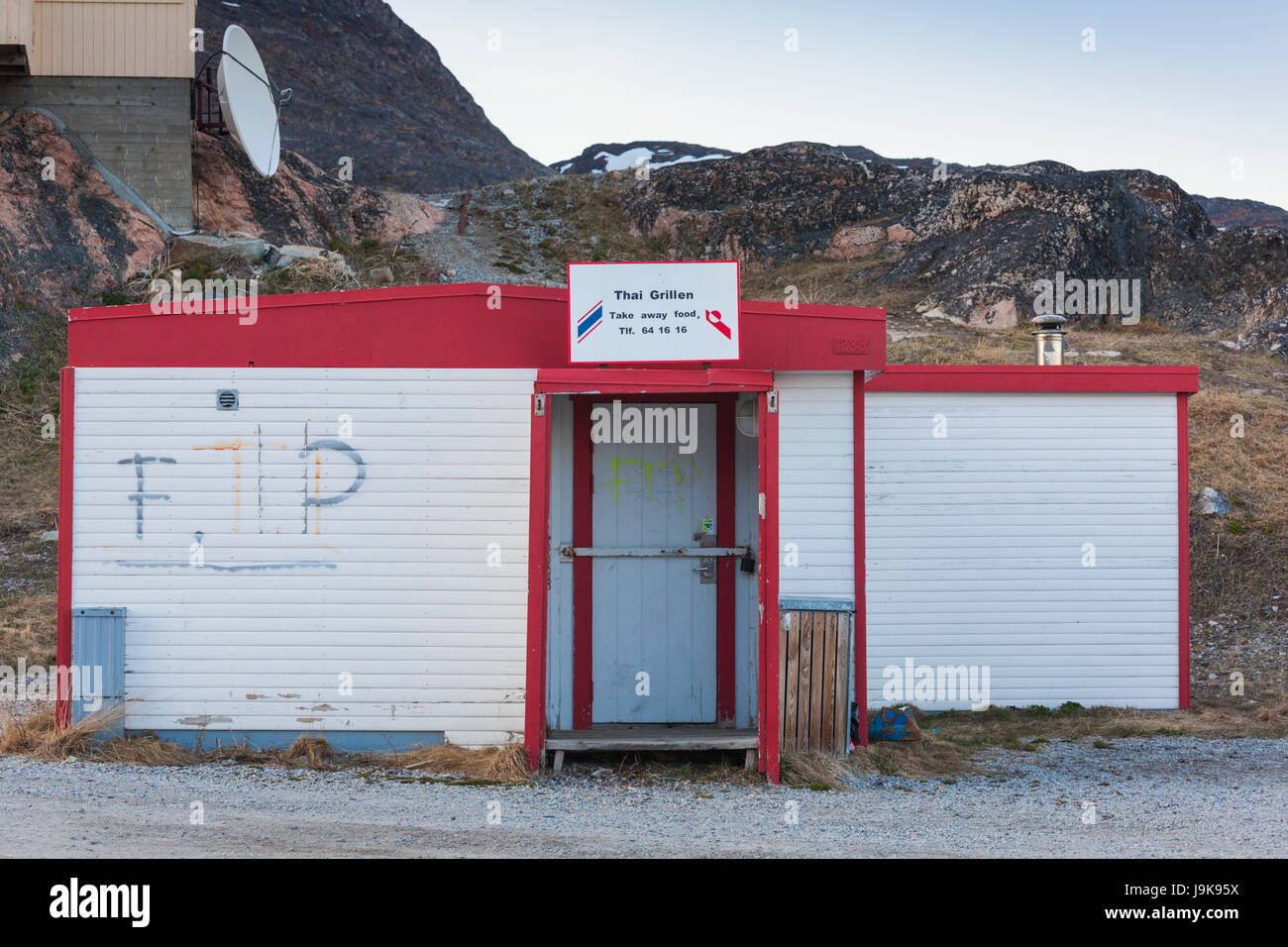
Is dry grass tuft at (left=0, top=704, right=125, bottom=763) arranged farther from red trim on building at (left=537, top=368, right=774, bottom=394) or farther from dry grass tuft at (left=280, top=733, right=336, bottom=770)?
red trim on building at (left=537, top=368, right=774, bottom=394)

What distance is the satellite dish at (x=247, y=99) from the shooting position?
44.9 ft

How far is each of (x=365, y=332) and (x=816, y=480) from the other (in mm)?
3461

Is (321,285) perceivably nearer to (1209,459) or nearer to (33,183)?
(33,183)

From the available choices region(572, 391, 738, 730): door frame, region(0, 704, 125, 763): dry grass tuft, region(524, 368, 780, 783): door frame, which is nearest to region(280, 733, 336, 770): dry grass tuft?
region(0, 704, 125, 763): dry grass tuft

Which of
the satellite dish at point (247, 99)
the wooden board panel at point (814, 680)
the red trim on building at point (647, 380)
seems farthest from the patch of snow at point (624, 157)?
A: the wooden board panel at point (814, 680)

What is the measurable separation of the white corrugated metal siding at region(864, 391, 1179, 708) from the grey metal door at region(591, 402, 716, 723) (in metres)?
2.20

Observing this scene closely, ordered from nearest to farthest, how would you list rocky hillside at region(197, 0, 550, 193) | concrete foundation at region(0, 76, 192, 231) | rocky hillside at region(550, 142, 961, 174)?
concrete foundation at region(0, 76, 192, 231), rocky hillside at region(197, 0, 550, 193), rocky hillside at region(550, 142, 961, 174)

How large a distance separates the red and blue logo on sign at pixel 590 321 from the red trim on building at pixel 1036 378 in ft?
10.2

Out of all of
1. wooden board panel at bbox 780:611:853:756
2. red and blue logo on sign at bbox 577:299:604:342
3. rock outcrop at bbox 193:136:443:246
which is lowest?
wooden board panel at bbox 780:611:853:756

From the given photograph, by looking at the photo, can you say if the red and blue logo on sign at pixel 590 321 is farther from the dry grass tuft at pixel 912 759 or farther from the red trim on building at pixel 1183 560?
the red trim on building at pixel 1183 560

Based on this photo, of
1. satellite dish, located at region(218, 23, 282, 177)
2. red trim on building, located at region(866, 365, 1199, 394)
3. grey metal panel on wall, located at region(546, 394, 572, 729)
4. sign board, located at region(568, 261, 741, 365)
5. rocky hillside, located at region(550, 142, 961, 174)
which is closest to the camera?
sign board, located at region(568, 261, 741, 365)

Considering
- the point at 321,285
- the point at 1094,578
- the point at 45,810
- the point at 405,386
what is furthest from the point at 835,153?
the point at 45,810

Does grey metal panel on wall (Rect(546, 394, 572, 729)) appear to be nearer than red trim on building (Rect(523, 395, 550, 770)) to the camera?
No

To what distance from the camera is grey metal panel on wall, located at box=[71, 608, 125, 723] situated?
7.39 meters
